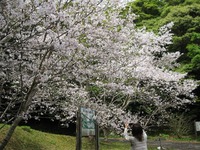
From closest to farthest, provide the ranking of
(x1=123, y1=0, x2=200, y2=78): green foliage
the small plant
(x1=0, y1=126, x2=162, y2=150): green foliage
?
1. (x1=0, y1=126, x2=162, y2=150): green foliage
2. (x1=123, y1=0, x2=200, y2=78): green foliage
3. the small plant

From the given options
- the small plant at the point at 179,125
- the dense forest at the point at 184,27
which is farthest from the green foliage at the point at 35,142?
the dense forest at the point at 184,27

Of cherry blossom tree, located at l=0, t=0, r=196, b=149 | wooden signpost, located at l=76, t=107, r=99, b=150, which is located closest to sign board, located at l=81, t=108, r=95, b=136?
wooden signpost, located at l=76, t=107, r=99, b=150

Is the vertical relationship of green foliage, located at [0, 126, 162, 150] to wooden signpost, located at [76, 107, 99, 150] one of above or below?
below

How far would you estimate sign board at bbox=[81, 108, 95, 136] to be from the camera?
18.9 ft

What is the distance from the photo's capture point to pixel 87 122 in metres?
5.97

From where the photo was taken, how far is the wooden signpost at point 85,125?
5591 millimetres

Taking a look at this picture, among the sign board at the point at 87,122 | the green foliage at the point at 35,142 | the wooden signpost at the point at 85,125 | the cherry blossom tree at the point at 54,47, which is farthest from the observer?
the green foliage at the point at 35,142

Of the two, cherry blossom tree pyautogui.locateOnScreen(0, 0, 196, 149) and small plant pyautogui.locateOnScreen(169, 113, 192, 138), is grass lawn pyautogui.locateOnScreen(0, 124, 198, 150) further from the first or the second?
small plant pyautogui.locateOnScreen(169, 113, 192, 138)

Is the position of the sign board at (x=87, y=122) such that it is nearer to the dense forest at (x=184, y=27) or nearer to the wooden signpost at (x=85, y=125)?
the wooden signpost at (x=85, y=125)

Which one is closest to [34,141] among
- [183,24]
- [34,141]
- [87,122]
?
[34,141]

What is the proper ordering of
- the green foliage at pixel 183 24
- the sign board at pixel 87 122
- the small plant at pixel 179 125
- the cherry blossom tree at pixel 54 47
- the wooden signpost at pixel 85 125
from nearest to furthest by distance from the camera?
the cherry blossom tree at pixel 54 47
the wooden signpost at pixel 85 125
the sign board at pixel 87 122
the green foliage at pixel 183 24
the small plant at pixel 179 125

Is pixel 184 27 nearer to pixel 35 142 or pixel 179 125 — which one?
pixel 179 125

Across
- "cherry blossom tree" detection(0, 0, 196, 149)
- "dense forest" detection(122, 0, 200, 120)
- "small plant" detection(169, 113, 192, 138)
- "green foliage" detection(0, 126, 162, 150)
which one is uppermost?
"dense forest" detection(122, 0, 200, 120)

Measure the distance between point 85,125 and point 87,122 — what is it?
0.12 meters
